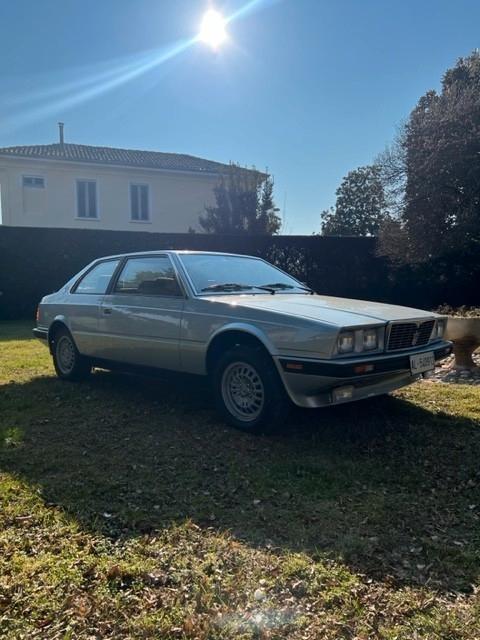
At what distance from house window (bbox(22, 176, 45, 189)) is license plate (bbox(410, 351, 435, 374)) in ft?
65.5

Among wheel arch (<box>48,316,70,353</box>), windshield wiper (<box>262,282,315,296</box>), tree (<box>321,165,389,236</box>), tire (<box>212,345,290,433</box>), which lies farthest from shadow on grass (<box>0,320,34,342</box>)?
tree (<box>321,165,389,236</box>)

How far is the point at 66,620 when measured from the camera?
2205mm

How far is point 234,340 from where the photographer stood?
442cm

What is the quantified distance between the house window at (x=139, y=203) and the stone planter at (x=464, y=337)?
1815 centimetres

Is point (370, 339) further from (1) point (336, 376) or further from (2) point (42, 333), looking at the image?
(2) point (42, 333)

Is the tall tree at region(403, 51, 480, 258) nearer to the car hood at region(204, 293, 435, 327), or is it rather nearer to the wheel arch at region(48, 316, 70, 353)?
the car hood at region(204, 293, 435, 327)

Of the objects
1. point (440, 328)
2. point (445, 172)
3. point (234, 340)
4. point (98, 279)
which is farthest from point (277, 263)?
point (234, 340)

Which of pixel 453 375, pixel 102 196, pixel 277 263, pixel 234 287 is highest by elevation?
pixel 102 196

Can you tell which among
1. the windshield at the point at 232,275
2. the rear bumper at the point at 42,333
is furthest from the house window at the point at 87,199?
the windshield at the point at 232,275

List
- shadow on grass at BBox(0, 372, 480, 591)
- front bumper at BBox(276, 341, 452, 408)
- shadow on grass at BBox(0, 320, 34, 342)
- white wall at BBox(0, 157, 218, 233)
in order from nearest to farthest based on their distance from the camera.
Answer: shadow on grass at BBox(0, 372, 480, 591)
front bumper at BBox(276, 341, 452, 408)
shadow on grass at BBox(0, 320, 34, 342)
white wall at BBox(0, 157, 218, 233)

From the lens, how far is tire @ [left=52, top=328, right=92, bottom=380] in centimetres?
621

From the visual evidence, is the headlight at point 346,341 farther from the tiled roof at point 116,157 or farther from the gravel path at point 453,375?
the tiled roof at point 116,157

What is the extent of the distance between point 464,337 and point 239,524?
4703 mm

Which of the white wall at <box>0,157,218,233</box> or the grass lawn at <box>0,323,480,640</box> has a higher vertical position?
the white wall at <box>0,157,218,233</box>
